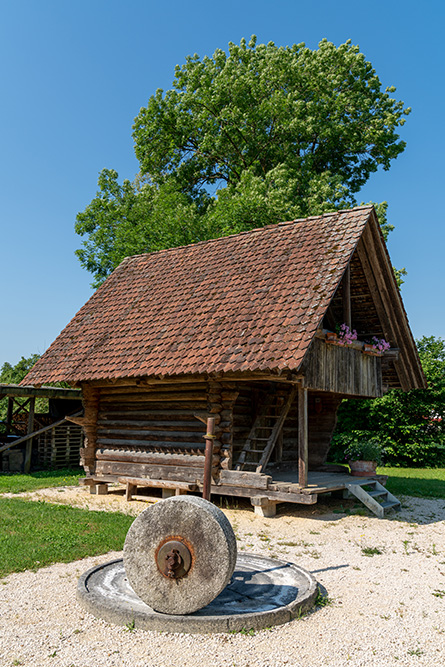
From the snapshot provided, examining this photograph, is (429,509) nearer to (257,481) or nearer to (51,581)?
(257,481)

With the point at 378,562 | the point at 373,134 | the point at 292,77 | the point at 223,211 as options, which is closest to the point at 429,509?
the point at 378,562

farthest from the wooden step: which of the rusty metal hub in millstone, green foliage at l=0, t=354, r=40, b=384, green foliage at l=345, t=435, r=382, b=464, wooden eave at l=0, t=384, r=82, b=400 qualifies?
green foliage at l=0, t=354, r=40, b=384

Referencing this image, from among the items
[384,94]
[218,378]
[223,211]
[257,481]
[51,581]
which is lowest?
[51,581]

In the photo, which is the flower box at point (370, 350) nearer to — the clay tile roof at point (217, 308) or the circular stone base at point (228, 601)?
the clay tile roof at point (217, 308)

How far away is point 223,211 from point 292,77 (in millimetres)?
7881

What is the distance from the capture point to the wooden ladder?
10.9 m

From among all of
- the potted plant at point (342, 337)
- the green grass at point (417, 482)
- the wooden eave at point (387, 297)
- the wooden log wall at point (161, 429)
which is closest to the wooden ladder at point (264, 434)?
the wooden log wall at point (161, 429)

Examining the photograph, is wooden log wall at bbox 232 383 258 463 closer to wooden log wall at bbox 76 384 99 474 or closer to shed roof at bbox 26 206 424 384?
shed roof at bbox 26 206 424 384

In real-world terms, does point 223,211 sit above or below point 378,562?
above

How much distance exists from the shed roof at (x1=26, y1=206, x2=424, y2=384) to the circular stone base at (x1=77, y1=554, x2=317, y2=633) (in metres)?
3.72

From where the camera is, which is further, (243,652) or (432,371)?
(432,371)

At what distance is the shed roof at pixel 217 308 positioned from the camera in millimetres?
10156

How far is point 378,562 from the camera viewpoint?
7352mm

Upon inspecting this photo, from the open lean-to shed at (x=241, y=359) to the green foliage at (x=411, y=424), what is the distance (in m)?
5.82
